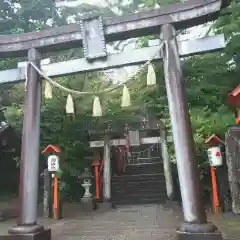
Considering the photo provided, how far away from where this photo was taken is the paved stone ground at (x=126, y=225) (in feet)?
23.8

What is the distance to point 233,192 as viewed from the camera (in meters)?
7.87

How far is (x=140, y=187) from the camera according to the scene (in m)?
15.5

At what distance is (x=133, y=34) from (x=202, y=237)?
4613 millimetres

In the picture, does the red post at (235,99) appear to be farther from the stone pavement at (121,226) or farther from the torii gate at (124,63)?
the stone pavement at (121,226)

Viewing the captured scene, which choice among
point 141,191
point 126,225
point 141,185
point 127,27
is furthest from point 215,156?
point 141,185

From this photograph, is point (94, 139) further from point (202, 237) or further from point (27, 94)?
point (202, 237)

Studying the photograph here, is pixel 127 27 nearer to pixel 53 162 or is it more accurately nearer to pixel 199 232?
pixel 199 232

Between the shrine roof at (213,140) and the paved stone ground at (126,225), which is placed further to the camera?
the shrine roof at (213,140)

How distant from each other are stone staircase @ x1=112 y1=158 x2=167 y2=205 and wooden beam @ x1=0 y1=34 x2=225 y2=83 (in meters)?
8.54

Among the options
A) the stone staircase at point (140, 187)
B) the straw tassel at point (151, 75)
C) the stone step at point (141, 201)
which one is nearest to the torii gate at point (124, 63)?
the straw tassel at point (151, 75)

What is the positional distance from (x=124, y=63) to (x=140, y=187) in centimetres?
976

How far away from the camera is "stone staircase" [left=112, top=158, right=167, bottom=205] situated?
14273 millimetres

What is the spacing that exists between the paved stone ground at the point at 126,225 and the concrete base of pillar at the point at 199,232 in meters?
0.98

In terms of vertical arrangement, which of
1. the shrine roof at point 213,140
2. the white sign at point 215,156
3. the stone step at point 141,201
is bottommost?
the stone step at point 141,201
